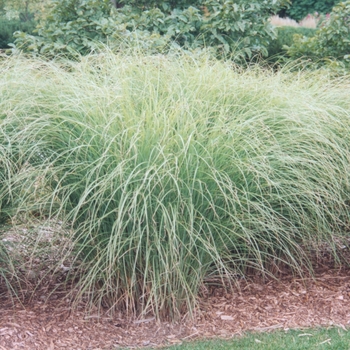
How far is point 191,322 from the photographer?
3592mm

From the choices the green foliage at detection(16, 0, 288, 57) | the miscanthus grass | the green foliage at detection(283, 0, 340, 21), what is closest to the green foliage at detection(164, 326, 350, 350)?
the miscanthus grass

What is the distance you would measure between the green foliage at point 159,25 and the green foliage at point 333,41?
444 mm

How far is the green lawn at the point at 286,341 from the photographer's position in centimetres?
333

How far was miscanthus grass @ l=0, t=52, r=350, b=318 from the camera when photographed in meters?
3.40

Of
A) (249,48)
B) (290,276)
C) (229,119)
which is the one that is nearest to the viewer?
(229,119)

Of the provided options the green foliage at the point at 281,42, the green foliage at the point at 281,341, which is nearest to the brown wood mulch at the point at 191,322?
the green foliage at the point at 281,341

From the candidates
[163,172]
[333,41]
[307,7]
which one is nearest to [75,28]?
[333,41]

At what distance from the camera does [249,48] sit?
6605 mm

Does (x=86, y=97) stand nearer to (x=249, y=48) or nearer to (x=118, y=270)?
(x=118, y=270)

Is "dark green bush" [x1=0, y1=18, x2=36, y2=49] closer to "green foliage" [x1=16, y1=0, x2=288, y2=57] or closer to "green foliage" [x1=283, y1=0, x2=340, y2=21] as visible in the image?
"green foliage" [x1=16, y1=0, x2=288, y2=57]

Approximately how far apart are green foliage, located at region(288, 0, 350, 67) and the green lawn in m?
3.53

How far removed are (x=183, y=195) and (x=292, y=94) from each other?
A: 134cm

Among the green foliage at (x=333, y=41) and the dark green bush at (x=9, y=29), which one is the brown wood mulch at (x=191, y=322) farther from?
the dark green bush at (x=9, y=29)

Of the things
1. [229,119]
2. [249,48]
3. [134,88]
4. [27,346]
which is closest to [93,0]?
[249,48]
